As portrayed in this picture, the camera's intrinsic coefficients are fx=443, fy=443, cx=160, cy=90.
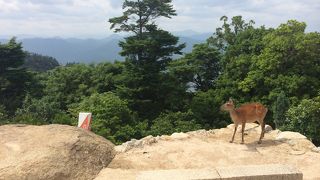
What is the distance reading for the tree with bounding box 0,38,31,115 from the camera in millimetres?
36938

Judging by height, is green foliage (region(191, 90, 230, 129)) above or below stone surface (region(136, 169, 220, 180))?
below

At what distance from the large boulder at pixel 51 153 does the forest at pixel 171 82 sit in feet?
34.8

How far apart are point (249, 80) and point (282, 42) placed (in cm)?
319

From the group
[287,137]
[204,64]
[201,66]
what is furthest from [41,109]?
[287,137]

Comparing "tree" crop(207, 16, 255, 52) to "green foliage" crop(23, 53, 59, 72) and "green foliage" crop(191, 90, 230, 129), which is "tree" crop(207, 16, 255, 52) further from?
"green foliage" crop(23, 53, 59, 72)

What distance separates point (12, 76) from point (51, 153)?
3148cm

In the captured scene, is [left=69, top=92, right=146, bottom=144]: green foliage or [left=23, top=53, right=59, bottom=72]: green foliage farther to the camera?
[left=23, top=53, right=59, bottom=72]: green foliage

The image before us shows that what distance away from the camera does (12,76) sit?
38281 mm

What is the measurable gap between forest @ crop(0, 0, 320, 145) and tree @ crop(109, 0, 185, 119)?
0.08m

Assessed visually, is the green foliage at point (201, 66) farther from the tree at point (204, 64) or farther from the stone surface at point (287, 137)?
the stone surface at point (287, 137)

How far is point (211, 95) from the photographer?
3130 cm

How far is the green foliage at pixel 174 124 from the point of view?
23.5m

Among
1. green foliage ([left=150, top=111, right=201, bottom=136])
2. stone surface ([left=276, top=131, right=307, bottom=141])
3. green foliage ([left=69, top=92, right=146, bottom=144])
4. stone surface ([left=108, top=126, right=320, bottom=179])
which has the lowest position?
green foliage ([left=150, top=111, right=201, bottom=136])


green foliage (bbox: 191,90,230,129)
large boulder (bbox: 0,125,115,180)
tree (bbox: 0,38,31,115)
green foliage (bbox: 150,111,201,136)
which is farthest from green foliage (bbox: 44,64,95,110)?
large boulder (bbox: 0,125,115,180)
